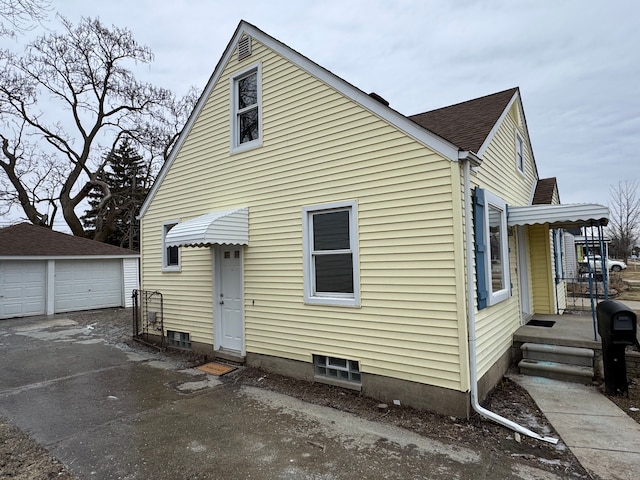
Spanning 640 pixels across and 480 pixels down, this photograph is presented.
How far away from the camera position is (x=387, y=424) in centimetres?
425

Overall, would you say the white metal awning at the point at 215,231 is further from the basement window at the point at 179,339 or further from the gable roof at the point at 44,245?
the gable roof at the point at 44,245

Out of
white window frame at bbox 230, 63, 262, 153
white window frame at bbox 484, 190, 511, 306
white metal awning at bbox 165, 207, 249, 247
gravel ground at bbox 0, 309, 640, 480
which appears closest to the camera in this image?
gravel ground at bbox 0, 309, 640, 480

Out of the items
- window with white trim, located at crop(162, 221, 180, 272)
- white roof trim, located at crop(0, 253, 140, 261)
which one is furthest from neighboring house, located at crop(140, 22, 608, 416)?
white roof trim, located at crop(0, 253, 140, 261)

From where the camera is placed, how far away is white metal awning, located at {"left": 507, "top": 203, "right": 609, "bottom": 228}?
18.3ft

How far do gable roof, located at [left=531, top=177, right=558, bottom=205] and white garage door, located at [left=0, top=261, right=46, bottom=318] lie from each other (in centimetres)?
1858

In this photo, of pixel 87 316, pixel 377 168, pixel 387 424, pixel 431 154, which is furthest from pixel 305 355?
pixel 87 316

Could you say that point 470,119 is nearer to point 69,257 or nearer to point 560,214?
point 560,214

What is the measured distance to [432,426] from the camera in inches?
163

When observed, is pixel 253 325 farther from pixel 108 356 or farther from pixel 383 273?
pixel 108 356

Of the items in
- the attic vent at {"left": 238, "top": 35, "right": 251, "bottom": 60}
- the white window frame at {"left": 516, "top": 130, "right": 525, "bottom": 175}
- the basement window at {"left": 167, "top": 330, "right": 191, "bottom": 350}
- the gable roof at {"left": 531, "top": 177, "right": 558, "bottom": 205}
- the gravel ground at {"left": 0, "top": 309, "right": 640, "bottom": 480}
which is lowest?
the gravel ground at {"left": 0, "top": 309, "right": 640, "bottom": 480}

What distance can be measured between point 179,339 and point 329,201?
5.24 m

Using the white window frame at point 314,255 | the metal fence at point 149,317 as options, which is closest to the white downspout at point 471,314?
the white window frame at point 314,255

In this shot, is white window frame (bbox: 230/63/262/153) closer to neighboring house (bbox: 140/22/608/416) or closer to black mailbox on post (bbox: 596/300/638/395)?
neighboring house (bbox: 140/22/608/416)

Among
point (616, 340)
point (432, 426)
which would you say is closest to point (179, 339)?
point (432, 426)
